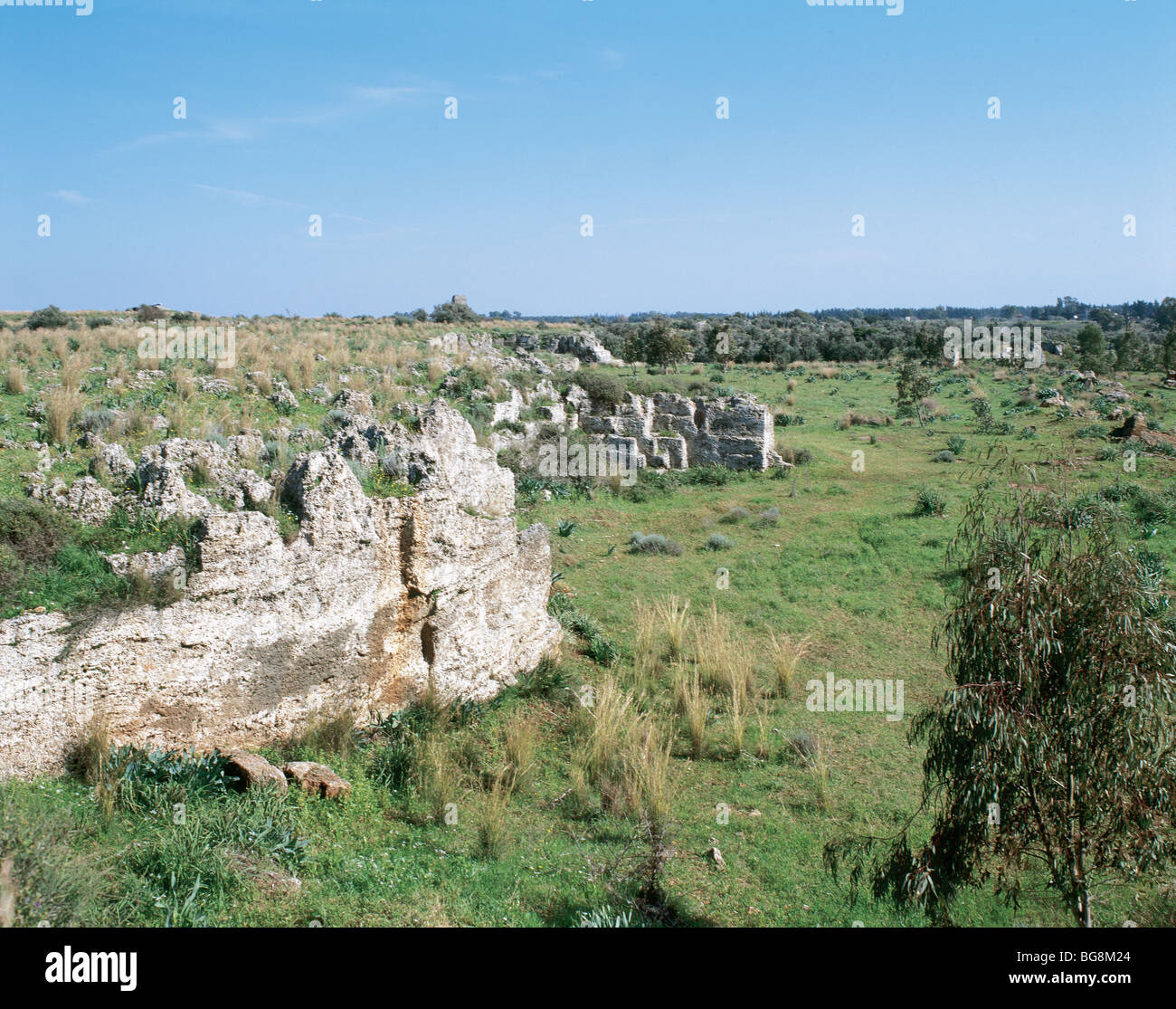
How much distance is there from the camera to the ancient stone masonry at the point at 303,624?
6.84 m

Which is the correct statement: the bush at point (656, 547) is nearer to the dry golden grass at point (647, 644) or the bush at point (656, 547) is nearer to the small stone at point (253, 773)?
the dry golden grass at point (647, 644)

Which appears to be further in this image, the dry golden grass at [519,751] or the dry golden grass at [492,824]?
the dry golden grass at [519,751]

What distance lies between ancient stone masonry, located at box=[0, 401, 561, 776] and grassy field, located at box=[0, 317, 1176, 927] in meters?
0.53

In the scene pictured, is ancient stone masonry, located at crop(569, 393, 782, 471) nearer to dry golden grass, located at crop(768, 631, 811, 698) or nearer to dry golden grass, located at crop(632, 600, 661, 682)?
dry golden grass, located at crop(632, 600, 661, 682)

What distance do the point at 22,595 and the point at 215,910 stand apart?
3.52 m

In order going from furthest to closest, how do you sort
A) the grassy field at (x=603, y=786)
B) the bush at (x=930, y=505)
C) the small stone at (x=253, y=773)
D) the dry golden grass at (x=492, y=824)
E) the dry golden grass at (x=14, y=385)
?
the bush at (x=930, y=505) < the dry golden grass at (x=14, y=385) < the dry golden grass at (x=492, y=824) < the small stone at (x=253, y=773) < the grassy field at (x=603, y=786)

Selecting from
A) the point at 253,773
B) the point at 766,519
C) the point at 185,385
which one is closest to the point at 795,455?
the point at 766,519

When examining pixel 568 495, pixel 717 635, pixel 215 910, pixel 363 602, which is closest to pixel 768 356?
pixel 568 495

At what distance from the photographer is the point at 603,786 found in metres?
8.41

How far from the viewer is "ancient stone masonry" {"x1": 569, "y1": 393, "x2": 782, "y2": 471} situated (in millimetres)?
24578

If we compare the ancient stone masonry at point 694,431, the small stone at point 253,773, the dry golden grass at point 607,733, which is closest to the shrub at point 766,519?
the ancient stone masonry at point 694,431

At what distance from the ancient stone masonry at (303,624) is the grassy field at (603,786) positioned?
1.75 feet

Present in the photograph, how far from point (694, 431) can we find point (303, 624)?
1850cm

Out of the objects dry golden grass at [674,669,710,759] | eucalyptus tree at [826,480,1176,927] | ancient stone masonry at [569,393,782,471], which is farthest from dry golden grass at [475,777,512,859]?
ancient stone masonry at [569,393,782,471]
